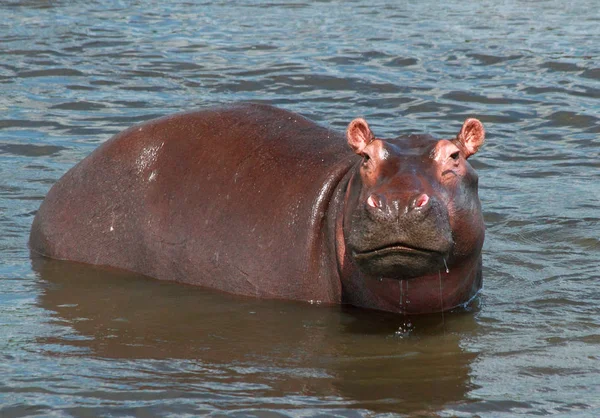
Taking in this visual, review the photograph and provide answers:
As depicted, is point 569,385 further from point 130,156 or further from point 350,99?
point 350,99

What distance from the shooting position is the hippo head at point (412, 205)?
20.3 feet

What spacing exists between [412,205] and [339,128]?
5.46 meters

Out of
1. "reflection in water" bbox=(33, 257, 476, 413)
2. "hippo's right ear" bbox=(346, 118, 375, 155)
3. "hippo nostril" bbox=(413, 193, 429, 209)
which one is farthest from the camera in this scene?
"hippo's right ear" bbox=(346, 118, 375, 155)

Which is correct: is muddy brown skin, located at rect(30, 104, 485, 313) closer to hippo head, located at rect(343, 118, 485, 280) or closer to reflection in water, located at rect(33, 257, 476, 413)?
hippo head, located at rect(343, 118, 485, 280)

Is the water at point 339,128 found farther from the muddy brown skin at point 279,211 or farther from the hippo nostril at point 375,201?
the hippo nostril at point 375,201

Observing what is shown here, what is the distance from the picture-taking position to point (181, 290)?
7637 mm

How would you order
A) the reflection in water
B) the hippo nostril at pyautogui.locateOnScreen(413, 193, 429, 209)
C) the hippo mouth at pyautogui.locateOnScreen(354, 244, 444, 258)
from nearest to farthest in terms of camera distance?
1. the reflection in water
2. the hippo nostril at pyautogui.locateOnScreen(413, 193, 429, 209)
3. the hippo mouth at pyautogui.locateOnScreen(354, 244, 444, 258)

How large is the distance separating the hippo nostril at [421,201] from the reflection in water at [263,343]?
31.8 inches

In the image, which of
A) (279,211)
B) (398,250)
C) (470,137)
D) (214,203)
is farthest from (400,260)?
(214,203)

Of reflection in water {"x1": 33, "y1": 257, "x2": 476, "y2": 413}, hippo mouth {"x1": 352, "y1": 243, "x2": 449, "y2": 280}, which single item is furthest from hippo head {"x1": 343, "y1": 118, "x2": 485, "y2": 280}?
reflection in water {"x1": 33, "y1": 257, "x2": 476, "y2": 413}

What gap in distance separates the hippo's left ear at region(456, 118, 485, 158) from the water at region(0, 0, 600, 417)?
984 mm

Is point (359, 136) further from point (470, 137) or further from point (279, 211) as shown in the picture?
point (279, 211)

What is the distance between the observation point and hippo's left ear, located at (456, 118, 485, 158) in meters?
6.85

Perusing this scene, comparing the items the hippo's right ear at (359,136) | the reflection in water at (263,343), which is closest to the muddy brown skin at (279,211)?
the hippo's right ear at (359,136)
